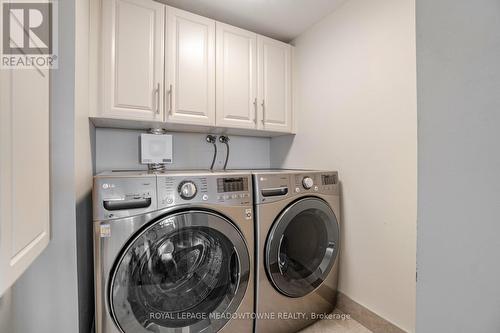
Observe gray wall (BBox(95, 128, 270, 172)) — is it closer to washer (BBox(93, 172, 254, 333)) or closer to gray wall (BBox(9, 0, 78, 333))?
washer (BBox(93, 172, 254, 333))

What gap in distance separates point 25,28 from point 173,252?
96 centimetres

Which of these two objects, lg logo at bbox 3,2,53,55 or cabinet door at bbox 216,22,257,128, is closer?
lg logo at bbox 3,2,53,55

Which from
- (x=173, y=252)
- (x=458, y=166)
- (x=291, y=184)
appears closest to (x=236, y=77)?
(x=291, y=184)

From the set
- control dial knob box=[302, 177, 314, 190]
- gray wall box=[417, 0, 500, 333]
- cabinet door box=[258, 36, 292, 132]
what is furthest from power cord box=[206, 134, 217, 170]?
gray wall box=[417, 0, 500, 333]

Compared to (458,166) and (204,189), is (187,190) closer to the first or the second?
(204,189)

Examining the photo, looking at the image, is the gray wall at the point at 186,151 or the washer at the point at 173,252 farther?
the gray wall at the point at 186,151

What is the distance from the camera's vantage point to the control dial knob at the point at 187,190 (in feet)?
3.54

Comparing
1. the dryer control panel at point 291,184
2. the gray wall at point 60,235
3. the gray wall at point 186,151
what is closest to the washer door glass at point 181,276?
the gray wall at point 60,235

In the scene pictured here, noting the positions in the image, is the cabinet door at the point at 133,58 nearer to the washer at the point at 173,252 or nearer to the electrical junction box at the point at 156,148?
the electrical junction box at the point at 156,148

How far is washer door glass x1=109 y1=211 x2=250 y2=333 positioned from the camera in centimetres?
98

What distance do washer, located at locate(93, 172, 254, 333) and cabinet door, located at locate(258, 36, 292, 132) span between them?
783 mm

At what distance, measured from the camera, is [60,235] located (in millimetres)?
867

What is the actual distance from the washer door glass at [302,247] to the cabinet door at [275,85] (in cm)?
78

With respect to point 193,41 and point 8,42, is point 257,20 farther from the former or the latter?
point 8,42
